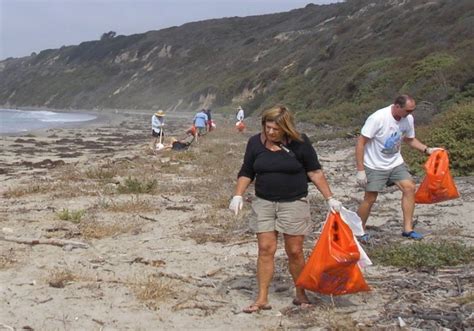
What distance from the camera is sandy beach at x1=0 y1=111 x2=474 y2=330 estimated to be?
14.1 feet

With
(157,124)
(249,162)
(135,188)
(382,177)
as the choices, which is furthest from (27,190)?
(157,124)

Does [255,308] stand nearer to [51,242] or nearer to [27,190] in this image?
[51,242]

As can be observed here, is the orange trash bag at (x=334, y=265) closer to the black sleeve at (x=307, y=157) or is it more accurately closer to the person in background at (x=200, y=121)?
the black sleeve at (x=307, y=157)

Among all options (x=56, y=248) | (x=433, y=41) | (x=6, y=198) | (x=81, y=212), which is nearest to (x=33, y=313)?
(x=56, y=248)

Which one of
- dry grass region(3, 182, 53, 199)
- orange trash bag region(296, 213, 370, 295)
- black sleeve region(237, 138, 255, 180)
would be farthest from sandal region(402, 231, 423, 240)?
dry grass region(3, 182, 53, 199)

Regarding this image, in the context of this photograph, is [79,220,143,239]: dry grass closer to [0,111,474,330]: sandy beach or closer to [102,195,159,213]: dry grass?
[0,111,474,330]: sandy beach

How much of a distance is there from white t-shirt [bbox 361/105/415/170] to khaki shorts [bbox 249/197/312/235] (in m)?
2.01

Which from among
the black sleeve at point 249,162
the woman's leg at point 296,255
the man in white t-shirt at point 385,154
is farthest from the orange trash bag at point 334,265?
the man in white t-shirt at point 385,154

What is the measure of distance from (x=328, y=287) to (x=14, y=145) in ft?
63.6

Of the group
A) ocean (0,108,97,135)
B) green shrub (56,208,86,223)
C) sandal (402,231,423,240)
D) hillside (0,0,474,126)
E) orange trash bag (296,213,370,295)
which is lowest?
ocean (0,108,97,135)

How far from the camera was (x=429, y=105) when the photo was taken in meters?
18.8

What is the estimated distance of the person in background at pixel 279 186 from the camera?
14.3 ft

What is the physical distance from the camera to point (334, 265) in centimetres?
429

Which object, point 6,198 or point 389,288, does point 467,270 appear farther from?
point 6,198
